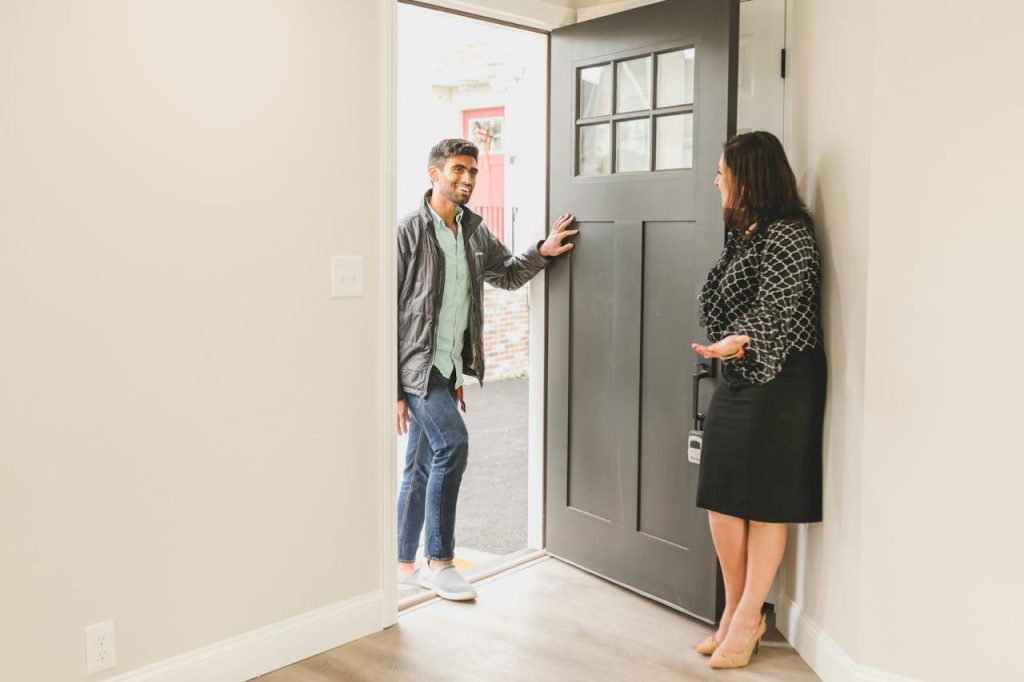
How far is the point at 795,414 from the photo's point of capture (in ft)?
8.48

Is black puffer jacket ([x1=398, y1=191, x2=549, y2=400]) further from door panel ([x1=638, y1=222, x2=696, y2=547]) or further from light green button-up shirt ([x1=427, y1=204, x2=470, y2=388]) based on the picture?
door panel ([x1=638, y1=222, x2=696, y2=547])

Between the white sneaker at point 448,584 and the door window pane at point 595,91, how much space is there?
174cm

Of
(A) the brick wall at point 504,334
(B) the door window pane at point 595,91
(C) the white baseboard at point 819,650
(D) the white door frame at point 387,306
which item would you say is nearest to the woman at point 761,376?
(C) the white baseboard at point 819,650

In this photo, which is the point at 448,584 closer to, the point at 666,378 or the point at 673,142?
the point at 666,378

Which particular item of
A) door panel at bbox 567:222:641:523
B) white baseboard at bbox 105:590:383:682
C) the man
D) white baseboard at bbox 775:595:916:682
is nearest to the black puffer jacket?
the man

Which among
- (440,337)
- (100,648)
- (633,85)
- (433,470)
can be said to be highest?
(633,85)

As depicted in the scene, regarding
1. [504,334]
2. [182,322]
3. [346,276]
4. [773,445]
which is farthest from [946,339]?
[504,334]

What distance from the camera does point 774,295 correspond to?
251 cm

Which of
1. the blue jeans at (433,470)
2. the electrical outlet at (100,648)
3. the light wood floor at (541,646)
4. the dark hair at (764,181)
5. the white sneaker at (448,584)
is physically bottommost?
the light wood floor at (541,646)

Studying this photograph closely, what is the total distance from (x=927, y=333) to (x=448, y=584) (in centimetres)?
181

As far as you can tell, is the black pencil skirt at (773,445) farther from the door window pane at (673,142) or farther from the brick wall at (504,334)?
the brick wall at (504,334)

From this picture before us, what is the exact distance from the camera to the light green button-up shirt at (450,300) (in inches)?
128

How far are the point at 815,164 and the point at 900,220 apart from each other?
0.45 meters

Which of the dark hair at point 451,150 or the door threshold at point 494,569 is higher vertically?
the dark hair at point 451,150
